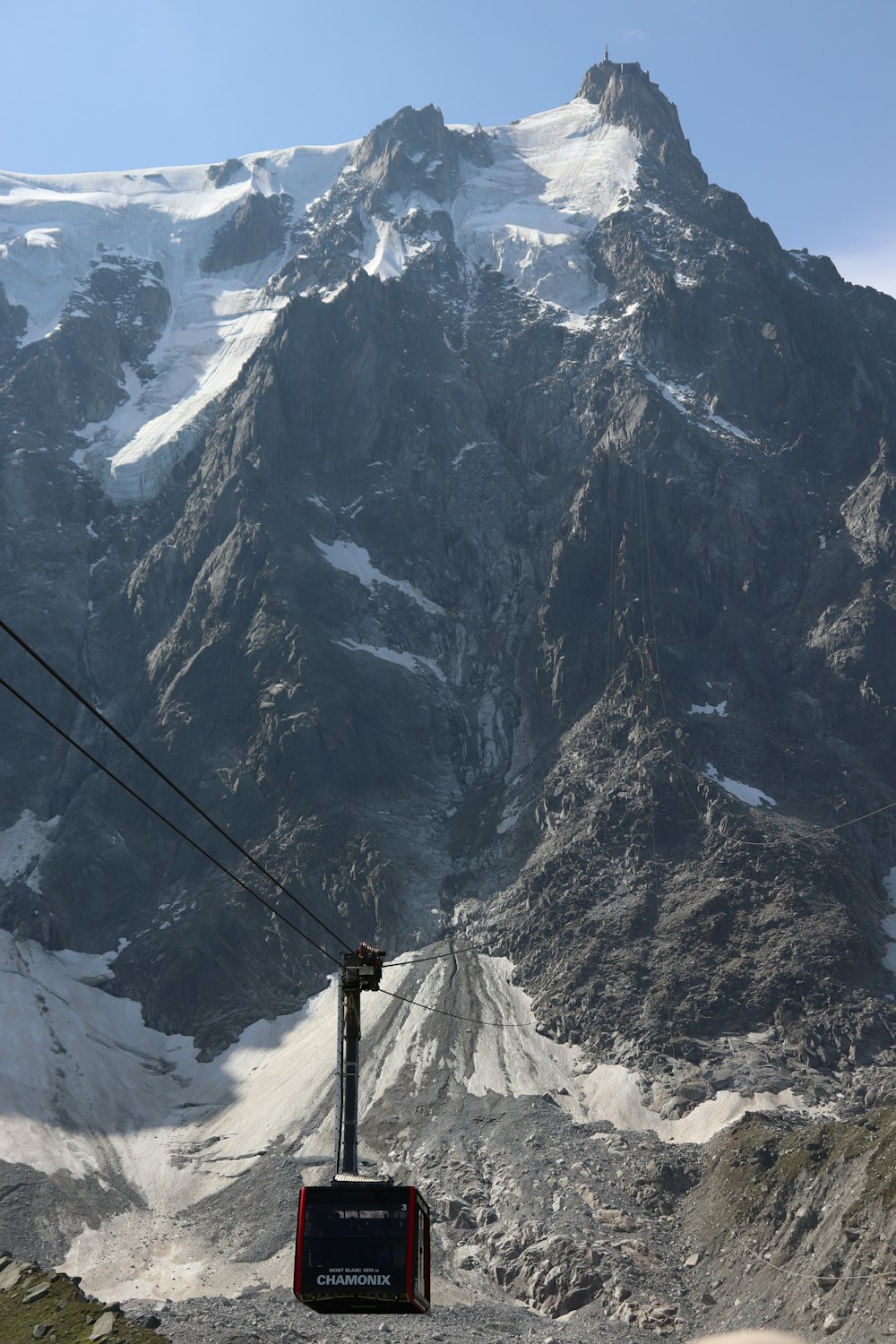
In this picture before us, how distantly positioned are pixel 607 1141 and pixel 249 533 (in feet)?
349

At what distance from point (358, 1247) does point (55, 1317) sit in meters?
40.5

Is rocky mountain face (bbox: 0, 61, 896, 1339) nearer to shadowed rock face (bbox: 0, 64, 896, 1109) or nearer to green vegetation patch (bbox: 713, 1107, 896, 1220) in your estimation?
shadowed rock face (bbox: 0, 64, 896, 1109)

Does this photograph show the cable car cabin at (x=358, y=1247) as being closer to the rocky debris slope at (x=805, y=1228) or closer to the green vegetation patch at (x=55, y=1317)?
the green vegetation patch at (x=55, y=1317)

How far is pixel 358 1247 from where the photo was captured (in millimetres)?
30375

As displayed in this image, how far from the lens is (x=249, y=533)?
191 meters

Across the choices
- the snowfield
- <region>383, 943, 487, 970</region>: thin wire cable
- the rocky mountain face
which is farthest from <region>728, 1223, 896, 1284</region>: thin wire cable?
<region>383, 943, 487, 970</region>: thin wire cable

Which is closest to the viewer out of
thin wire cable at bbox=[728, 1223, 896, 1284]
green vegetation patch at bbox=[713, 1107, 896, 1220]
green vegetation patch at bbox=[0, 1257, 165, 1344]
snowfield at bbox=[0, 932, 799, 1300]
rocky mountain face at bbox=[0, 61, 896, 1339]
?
green vegetation patch at bbox=[0, 1257, 165, 1344]

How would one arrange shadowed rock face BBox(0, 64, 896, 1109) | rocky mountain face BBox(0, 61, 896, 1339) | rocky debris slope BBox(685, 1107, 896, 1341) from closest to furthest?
rocky debris slope BBox(685, 1107, 896, 1341), rocky mountain face BBox(0, 61, 896, 1339), shadowed rock face BBox(0, 64, 896, 1109)

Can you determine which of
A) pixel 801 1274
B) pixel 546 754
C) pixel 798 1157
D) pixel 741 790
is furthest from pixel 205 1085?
pixel 801 1274

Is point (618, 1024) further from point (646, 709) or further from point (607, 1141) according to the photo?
point (646, 709)

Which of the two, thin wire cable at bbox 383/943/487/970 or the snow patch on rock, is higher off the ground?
the snow patch on rock

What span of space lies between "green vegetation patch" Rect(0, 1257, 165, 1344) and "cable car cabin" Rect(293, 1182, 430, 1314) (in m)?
34.9

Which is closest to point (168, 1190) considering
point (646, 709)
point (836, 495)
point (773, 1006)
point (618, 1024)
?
point (618, 1024)

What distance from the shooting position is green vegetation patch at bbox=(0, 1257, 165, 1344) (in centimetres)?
6072
